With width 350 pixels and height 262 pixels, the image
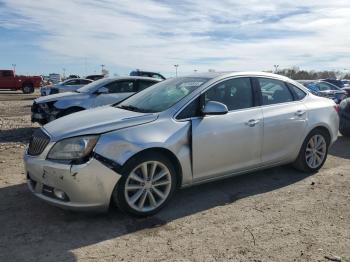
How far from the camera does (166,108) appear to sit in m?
5.04

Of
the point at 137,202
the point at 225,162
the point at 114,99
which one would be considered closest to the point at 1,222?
the point at 137,202

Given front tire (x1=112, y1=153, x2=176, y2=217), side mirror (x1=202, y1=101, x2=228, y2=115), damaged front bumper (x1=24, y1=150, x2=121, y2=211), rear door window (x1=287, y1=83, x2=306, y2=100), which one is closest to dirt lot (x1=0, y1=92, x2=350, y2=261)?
front tire (x1=112, y1=153, x2=176, y2=217)

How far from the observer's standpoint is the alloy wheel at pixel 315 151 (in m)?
6.45

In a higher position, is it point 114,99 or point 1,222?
point 114,99

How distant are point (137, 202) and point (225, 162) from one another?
1315mm

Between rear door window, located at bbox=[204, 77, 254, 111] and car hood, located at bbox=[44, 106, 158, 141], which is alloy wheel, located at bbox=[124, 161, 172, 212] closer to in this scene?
car hood, located at bbox=[44, 106, 158, 141]

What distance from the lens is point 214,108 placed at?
4980mm

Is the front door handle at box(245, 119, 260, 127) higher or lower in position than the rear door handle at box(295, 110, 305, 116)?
lower

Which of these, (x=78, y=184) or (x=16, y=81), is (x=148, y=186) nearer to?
(x=78, y=184)

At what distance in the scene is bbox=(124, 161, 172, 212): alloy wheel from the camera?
455 cm

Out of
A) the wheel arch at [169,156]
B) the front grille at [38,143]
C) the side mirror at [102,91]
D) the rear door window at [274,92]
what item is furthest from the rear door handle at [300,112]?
the side mirror at [102,91]

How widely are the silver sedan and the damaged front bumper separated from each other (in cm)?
1

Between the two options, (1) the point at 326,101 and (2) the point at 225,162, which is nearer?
(2) the point at 225,162

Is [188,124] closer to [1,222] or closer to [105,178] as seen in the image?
[105,178]
